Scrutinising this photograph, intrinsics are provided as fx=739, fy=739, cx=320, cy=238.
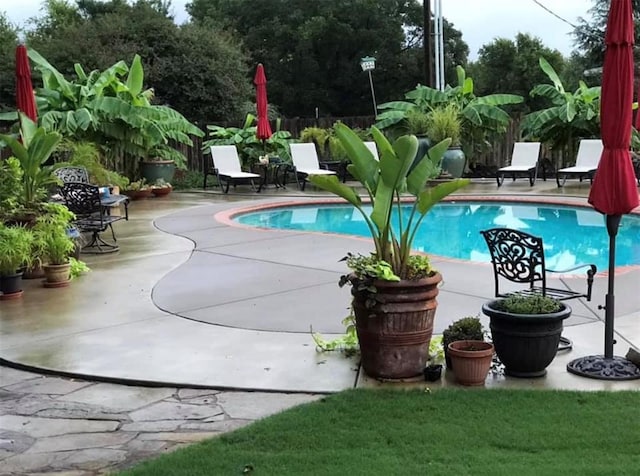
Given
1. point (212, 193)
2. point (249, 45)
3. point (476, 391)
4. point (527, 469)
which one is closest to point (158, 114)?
point (212, 193)

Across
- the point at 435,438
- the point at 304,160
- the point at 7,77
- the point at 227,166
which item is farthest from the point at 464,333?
the point at 7,77

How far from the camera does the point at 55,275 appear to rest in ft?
24.5

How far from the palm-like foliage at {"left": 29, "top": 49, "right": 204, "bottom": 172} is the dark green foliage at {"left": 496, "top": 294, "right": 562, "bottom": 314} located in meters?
12.1

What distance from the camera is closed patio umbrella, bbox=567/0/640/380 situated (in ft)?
14.1

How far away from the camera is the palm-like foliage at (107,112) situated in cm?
1515

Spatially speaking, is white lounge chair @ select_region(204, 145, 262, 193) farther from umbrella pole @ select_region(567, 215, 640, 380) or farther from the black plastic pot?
umbrella pole @ select_region(567, 215, 640, 380)

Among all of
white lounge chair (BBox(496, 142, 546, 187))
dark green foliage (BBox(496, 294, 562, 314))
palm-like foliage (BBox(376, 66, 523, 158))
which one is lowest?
dark green foliage (BBox(496, 294, 562, 314))

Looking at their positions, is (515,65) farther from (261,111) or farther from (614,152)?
(614,152)

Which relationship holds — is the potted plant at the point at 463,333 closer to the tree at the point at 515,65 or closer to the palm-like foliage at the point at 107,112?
the palm-like foliage at the point at 107,112

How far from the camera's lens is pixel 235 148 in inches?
702

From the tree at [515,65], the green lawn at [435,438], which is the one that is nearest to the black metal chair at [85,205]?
the green lawn at [435,438]

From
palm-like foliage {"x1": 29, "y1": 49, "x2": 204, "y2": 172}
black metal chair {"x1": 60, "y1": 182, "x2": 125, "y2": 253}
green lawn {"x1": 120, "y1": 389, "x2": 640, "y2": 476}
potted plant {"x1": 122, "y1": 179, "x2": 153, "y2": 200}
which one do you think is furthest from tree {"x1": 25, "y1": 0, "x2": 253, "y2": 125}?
green lawn {"x1": 120, "y1": 389, "x2": 640, "y2": 476}

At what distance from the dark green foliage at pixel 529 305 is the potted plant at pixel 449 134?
12.4 meters

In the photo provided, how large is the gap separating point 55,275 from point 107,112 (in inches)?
337
